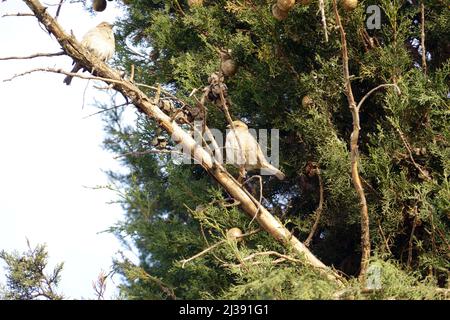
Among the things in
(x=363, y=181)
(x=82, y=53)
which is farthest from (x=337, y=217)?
(x=82, y=53)

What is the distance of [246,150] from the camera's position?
579 cm

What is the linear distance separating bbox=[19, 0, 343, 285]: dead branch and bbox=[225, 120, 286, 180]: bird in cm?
53

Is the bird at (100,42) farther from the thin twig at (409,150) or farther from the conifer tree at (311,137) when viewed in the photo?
the thin twig at (409,150)

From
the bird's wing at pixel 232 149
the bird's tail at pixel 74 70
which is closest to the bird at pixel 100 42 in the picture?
the bird's tail at pixel 74 70

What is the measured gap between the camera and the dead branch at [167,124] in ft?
16.1

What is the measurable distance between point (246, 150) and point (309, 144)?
19.1 inches

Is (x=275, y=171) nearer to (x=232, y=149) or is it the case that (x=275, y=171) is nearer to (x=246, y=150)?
(x=246, y=150)

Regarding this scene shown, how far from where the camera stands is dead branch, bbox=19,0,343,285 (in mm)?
4902

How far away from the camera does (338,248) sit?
6.35 meters

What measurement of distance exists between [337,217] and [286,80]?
3.53 ft

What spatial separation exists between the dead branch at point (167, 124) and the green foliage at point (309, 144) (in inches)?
5.3

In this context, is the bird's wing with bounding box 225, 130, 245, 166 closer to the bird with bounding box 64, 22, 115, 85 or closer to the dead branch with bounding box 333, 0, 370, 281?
the dead branch with bounding box 333, 0, 370, 281

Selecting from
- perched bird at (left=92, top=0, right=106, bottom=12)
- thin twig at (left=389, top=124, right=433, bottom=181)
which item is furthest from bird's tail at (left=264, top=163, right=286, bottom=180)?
perched bird at (left=92, top=0, right=106, bottom=12)

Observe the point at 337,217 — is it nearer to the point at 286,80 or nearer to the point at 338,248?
the point at 338,248
